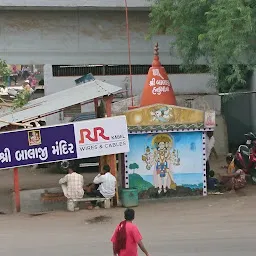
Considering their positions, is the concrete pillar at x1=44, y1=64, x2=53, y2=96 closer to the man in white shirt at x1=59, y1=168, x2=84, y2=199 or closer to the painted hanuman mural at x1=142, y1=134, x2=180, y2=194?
the painted hanuman mural at x1=142, y1=134, x2=180, y2=194

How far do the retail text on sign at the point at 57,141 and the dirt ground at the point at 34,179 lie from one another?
79.8 inches

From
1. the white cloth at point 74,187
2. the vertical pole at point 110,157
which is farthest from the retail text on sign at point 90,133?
the white cloth at point 74,187

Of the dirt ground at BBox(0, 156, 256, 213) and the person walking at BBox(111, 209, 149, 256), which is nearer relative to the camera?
the person walking at BBox(111, 209, 149, 256)

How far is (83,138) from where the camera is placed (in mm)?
13617

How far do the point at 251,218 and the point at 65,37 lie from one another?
11.9 metres

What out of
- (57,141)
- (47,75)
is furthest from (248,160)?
(47,75)

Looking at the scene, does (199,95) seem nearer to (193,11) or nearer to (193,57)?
(193,57)

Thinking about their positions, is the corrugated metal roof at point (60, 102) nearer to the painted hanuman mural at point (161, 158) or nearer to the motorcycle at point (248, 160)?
the painted hanuman mural at point (161, 158)

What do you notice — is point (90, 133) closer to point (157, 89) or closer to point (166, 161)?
point (166, 161)

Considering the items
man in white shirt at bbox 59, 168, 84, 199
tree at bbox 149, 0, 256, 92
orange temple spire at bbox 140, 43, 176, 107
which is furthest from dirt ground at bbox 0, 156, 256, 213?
tree at bbox 149, 0, 256, 92

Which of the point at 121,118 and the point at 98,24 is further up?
the point at 98,24

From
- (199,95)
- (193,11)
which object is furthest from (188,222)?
(199,95)

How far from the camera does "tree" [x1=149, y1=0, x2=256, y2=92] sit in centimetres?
1346

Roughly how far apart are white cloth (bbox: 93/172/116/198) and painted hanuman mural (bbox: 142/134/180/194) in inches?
45.1
